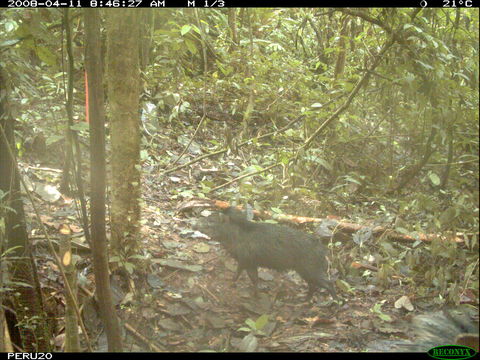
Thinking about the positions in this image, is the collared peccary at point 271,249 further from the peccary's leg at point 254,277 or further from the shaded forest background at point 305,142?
the shaded forest background at point 305,142

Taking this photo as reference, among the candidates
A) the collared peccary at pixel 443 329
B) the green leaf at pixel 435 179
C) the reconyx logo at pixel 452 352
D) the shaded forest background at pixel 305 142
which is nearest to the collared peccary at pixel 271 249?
the shaded forest background at pixel 305 142

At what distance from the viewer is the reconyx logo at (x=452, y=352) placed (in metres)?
2.70

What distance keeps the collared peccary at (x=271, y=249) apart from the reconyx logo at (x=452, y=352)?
5.42 ft

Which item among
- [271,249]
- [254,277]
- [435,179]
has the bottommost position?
[254,277]

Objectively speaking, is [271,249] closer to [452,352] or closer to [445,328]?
[445,328]

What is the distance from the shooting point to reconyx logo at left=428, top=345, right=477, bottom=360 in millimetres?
2701

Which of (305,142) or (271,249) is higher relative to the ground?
(305,142)

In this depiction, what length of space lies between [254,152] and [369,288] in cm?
341

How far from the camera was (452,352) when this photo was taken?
276 cm

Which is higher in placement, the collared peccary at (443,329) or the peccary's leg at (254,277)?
the collared peccary at (443,329)

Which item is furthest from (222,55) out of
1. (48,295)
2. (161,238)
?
(48,295)

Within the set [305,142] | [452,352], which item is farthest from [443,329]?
[305,142]

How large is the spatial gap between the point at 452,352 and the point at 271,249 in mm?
2103

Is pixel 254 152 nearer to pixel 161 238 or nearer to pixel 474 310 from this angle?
pixel 161 238
